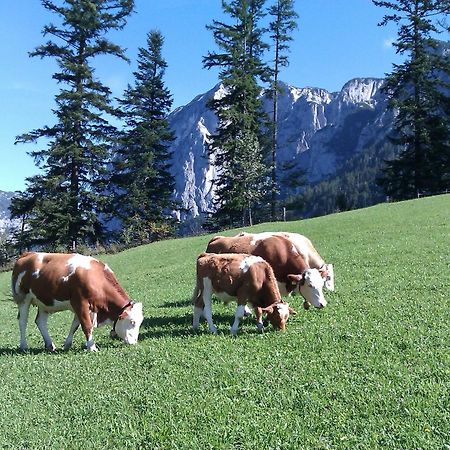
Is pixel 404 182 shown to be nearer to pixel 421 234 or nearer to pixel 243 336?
pixel 421 234

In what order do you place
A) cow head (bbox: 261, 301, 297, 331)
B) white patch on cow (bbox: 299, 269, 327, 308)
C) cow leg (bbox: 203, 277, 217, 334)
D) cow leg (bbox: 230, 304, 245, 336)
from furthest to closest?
white patch on cow (bbox: 299, 269, 327, 308), cow leg (bbox: 203, 277, 217, 334), cow leg (bbox: 230, 304, 245, 336), cow head (bbox: 261, 301, 297, 331)

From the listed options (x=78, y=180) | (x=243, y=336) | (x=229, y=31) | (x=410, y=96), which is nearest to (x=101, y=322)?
(x=243, y=336)

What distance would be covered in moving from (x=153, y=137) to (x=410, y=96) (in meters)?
26.0

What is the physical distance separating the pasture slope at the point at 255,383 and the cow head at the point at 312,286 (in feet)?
1.08

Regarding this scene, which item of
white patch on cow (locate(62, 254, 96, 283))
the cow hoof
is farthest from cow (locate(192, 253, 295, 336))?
white patch on cow (locate(62, 254, 96, 283))

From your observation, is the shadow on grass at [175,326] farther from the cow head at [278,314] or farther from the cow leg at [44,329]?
the cow leg at [44,329]

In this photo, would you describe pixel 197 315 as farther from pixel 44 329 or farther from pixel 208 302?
pixel 44 329

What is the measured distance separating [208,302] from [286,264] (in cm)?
246

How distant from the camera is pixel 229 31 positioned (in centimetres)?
4819

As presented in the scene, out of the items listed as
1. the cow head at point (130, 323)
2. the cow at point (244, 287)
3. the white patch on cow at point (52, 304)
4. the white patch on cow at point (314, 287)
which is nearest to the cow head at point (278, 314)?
the cow at point (244, 287)

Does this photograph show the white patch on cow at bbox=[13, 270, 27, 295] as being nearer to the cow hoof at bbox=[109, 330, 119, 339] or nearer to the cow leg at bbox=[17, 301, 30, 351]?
the cow leg at bbox=[17, 301, 30, 351]

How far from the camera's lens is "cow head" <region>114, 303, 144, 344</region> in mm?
10062

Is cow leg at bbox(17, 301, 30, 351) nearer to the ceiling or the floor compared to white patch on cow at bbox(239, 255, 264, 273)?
nearer to the floor

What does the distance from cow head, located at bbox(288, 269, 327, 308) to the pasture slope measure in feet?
1.08
